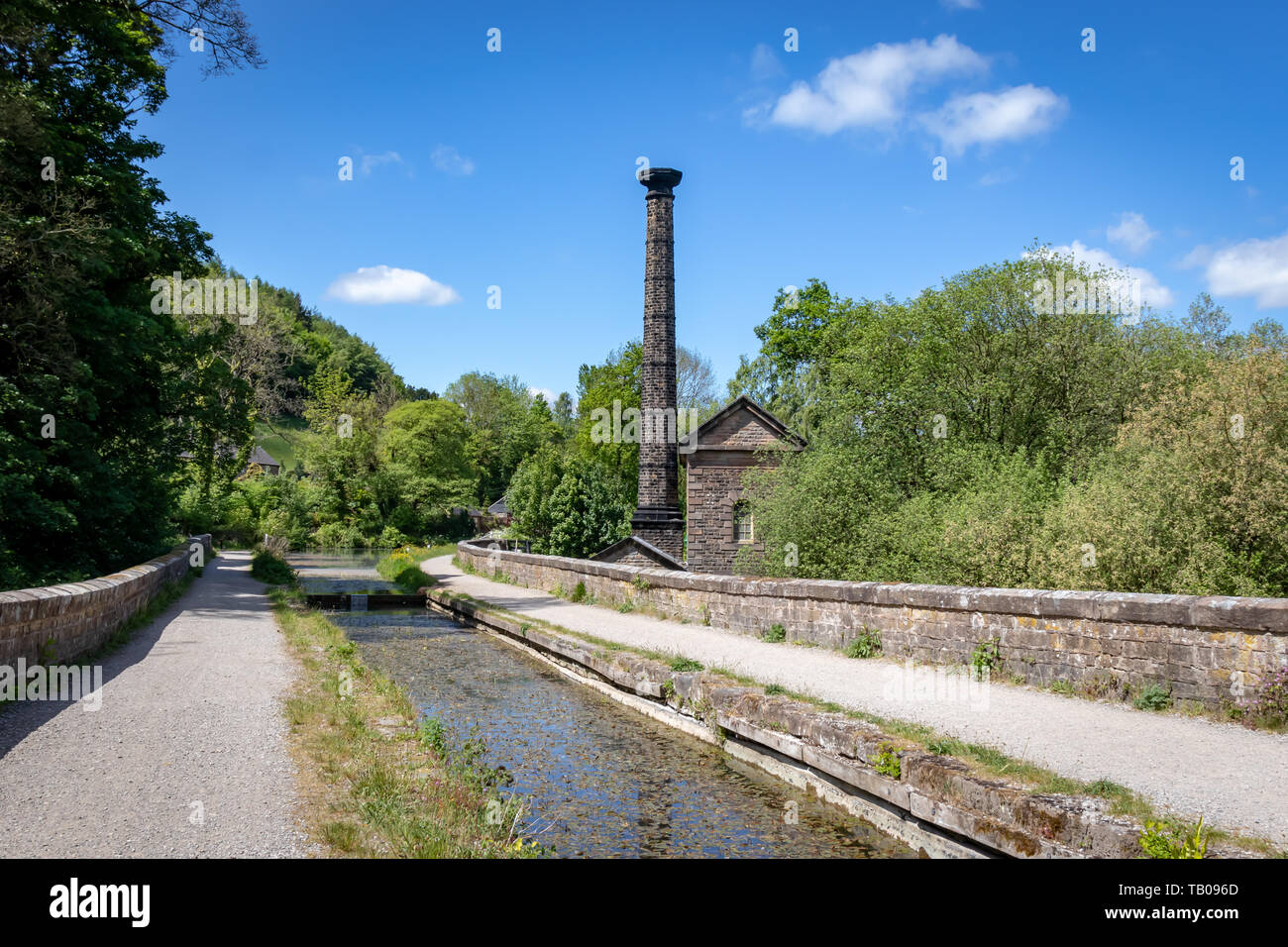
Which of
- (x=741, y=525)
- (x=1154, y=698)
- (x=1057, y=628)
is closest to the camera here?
(x=1154, y=698)

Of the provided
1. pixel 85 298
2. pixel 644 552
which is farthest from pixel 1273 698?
Answer: pixel 644 552

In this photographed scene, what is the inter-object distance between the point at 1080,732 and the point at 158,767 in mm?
6629

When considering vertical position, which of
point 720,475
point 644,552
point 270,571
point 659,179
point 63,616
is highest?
point 659,179

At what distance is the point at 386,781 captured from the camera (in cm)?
569

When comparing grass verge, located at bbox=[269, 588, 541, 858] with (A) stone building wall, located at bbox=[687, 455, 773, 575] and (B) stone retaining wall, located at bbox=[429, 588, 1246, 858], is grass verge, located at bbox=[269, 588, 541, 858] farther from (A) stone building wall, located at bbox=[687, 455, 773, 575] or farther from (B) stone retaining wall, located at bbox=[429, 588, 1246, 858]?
(A) stone building wall, located at bbox=[687, 455, 773, 575]

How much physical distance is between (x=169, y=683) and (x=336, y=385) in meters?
58.2

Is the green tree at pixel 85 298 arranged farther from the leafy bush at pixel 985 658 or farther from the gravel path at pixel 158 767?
the leafy bush at pixel 985 658

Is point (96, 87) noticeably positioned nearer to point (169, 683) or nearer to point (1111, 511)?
point (169, 683)

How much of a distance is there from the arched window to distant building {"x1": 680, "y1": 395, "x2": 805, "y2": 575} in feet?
0.12

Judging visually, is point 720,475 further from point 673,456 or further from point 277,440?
point 277,440

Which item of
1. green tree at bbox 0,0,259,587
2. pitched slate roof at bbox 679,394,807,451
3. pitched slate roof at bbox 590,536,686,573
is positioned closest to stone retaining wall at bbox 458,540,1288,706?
green tree at bbox 0,0,259,587

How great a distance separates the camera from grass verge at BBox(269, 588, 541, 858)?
4.62 metres

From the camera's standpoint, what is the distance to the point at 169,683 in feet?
28.1

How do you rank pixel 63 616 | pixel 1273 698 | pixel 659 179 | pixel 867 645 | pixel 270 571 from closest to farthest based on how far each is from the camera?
pixel 1273 698, pixel 63 616, pixel 867 645, pixel 270 571, pixel 659 179
